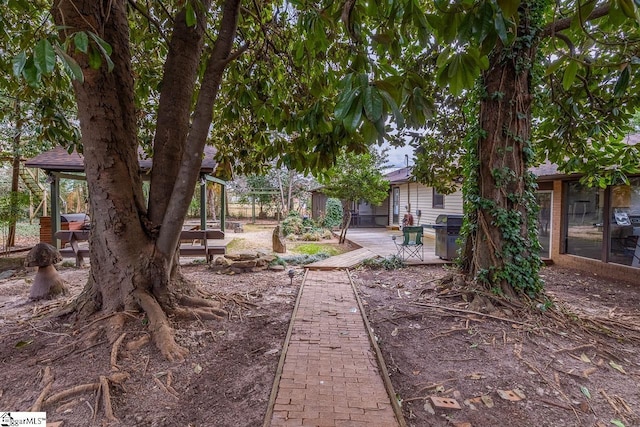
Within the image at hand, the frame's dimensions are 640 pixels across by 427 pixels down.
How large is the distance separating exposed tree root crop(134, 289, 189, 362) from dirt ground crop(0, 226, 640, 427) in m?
0.09

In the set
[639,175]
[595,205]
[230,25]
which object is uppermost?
[230,25]

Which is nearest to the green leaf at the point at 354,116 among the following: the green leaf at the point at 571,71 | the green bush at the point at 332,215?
the green leaf at the point at 571,71

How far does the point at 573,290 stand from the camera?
6.14 meters

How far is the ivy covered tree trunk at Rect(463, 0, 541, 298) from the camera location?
443cm

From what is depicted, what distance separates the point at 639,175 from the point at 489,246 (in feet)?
16.8

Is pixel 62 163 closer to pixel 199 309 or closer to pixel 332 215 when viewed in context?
pixel 199 309

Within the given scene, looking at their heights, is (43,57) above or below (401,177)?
below

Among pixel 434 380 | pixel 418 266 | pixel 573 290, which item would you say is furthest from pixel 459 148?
pixel 434 380

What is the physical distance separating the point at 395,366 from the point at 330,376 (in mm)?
743

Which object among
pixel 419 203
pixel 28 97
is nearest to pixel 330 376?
pixel 28 97

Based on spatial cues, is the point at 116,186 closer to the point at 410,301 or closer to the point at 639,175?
the point at 410,301

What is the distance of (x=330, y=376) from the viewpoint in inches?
109

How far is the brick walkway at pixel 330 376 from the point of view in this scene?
222cm

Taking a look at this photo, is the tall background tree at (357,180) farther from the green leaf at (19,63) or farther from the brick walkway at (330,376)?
the green leaf at (19,63)
